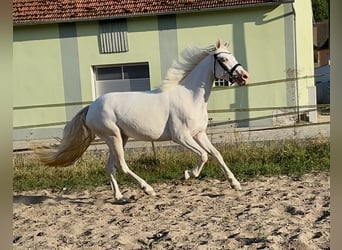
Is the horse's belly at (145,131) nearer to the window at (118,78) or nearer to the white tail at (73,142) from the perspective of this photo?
the white tail at (73,142)

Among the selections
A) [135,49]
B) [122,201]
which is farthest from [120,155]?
[135,49]

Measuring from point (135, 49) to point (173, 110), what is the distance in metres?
7.91

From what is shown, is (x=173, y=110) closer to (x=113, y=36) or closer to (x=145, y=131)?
(x=145, y=131)

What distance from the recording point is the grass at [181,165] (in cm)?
554

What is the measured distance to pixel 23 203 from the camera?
482 cm

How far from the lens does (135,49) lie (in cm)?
1209

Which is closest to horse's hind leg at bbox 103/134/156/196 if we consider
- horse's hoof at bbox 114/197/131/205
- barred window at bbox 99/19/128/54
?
horse's hoof at bbox 114/197/131/205

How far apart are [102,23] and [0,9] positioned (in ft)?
37.8

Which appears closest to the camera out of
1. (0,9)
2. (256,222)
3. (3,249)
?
(0,9)

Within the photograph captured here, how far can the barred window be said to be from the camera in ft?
39.2

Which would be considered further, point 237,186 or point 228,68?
point 237,186

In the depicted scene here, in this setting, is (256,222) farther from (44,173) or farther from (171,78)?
(44,173)

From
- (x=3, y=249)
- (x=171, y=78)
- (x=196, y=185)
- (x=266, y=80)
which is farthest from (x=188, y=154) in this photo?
(x=266, y=80)

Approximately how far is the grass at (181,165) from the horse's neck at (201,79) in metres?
1.27
